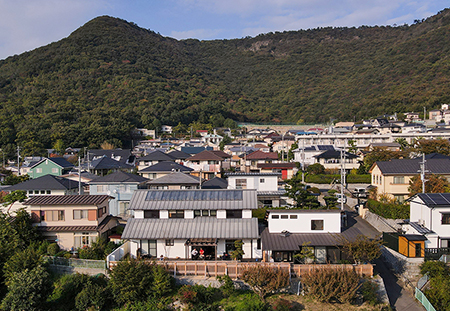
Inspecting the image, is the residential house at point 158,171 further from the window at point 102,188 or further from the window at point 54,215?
the window at point 54,215

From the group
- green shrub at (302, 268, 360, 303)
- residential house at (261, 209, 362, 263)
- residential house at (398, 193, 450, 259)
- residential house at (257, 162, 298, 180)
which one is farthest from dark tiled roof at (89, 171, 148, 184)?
residential house at (398, 193, 450, 259)

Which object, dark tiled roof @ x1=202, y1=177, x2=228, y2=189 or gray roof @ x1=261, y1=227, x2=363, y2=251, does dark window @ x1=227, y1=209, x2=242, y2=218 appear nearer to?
gray roof @ x1=261, y1=227, x2=363, y2=251

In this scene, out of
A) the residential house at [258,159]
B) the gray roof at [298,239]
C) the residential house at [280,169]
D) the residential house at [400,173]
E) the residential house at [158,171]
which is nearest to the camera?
the gray roof at [298,239]

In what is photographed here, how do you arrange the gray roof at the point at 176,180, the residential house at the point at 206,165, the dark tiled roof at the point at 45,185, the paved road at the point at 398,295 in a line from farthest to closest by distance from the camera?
1. the residential house at the point at 206,165
2. the dark tiled roof at the point at 45,185
3. the gray roof at the point at 176,180
4. the paved road at the point at 398,295

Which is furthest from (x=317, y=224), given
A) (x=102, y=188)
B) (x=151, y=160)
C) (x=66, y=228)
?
(x=151, y=160)

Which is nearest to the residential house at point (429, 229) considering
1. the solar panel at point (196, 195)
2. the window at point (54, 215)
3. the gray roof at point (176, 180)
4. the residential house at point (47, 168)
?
the solar panel at point (196, 195)

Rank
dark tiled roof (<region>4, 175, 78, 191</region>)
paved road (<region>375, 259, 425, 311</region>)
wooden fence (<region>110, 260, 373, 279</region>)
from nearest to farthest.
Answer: wooden fence (<region>110, 260, 373, 279</region>), paved road (<region>375, 259, 425, 311</region>), dark tiled roof (<region>4, 175, 78, 191</region>)

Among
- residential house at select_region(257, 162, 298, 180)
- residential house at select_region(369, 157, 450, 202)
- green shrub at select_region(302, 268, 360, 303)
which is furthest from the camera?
residential house at select_region(257, 162, 298, 180)
